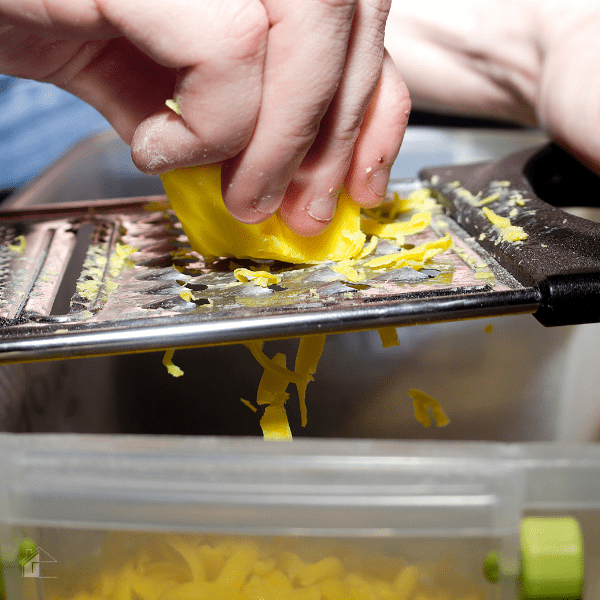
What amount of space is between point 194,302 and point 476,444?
202 millimetres

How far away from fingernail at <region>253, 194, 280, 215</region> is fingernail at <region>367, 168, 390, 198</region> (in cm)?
8

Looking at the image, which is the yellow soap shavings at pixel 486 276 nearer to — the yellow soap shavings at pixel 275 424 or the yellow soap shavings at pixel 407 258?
the yellow soap shavings at pixel 407 258

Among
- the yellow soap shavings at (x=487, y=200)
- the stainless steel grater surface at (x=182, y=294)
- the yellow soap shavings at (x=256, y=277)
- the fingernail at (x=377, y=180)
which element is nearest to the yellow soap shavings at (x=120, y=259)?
the stainless steel grater surface at (x=182, y=294)

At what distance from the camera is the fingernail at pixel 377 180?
44 centimetres

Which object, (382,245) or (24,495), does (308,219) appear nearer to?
(382,245)

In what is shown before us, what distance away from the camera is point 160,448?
0.93ft

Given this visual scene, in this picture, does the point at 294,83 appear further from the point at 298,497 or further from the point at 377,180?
the point at 298,497

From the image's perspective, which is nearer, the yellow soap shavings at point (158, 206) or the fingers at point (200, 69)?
the fingers at point (200, 69)

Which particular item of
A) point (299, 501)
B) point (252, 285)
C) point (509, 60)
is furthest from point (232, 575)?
point (509, 60)

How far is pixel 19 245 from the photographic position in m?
0.52

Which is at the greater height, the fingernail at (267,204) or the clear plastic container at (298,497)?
the fingernail at (267,204)

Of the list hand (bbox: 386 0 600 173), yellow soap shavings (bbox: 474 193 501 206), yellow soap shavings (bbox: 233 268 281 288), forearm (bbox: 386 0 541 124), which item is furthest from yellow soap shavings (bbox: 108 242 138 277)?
forearm (bbox: 386 0 541 124)

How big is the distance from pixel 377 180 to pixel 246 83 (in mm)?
138

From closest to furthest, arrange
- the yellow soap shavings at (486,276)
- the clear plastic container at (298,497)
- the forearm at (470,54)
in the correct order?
1. the clear plastic container at (298,497)
2. the yellow soap shavings at (486,276)
3. the forearm at (470,54)
